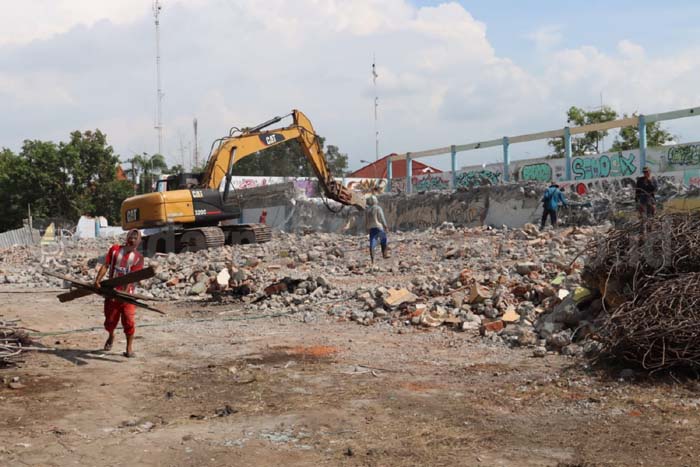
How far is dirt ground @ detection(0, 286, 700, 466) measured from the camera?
4.43 metres

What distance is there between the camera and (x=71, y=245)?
30766mm

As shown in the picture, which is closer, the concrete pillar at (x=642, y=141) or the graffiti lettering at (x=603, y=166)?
the concrete pillar at (x=642, y=141)

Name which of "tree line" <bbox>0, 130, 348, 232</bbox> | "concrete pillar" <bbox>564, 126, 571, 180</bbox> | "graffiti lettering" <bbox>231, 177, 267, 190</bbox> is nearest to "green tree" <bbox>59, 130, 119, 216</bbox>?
"tree line" <bbox>0, 130, 348, 232</bbox>

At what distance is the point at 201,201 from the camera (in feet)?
65.6

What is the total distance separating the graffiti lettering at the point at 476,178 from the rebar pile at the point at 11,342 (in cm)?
1776

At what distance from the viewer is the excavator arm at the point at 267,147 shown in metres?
20.2

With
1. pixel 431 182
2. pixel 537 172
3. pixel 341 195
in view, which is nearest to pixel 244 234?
pixel 341 195

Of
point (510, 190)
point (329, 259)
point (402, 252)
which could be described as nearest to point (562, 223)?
point (510, 190)

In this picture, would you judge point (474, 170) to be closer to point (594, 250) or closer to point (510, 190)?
point (510, 190)

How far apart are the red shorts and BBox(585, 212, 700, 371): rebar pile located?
188 inches

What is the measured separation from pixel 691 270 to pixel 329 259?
10.4 meters

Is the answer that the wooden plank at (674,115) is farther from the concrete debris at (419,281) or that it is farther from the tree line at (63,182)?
the tree line at (63,182)

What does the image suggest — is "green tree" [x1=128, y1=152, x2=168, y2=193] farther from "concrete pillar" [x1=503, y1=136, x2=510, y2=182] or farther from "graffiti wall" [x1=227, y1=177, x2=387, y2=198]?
"concrete pillar" [x1=503, y1=136, x2=510, y2=182]

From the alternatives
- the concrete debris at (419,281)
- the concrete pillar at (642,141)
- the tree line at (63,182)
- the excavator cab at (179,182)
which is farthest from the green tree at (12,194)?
the concrete pillar at (642,141)
